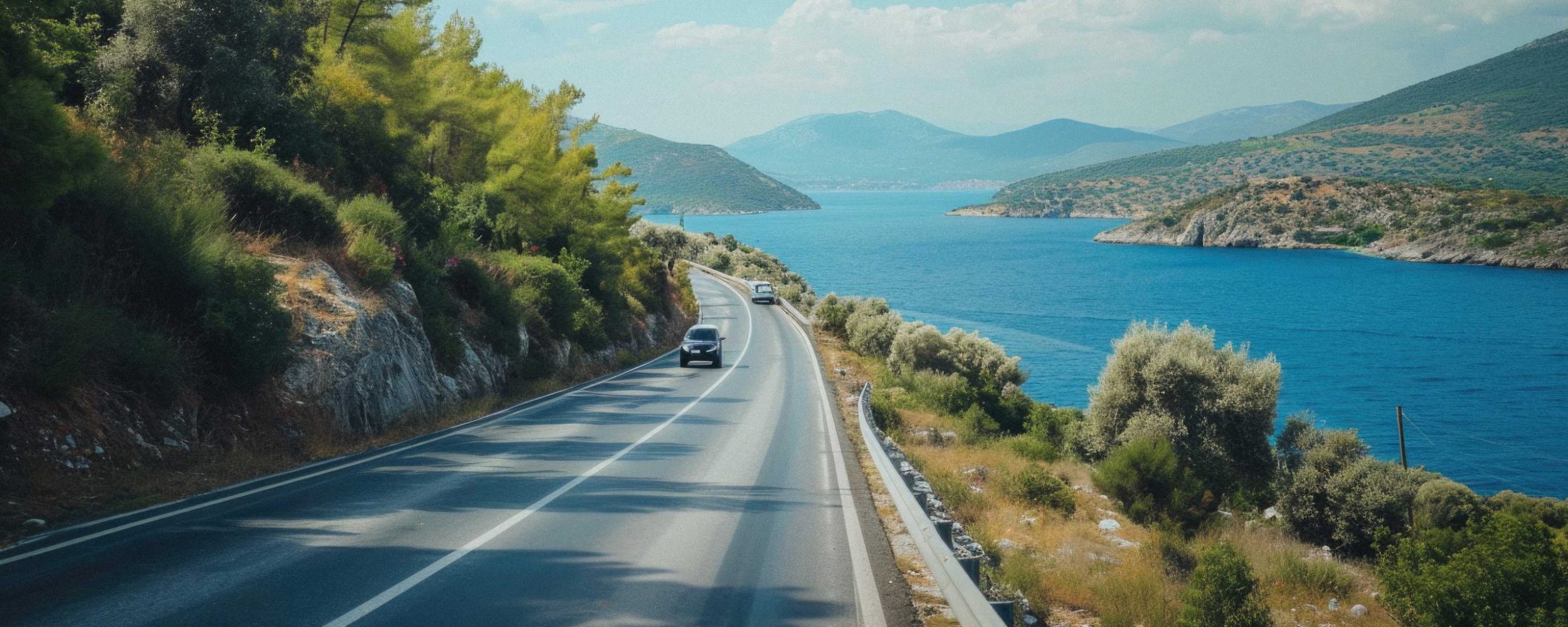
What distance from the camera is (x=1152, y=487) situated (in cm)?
1634

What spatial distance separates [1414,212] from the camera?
464 feet

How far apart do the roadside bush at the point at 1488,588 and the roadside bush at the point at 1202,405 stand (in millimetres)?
7767

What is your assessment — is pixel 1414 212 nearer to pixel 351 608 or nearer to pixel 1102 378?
pixel 1102 378

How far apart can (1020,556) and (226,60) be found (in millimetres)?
20084

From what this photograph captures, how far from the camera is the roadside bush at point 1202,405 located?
62.7 ft

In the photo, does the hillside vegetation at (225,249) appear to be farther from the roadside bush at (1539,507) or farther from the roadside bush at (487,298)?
the roadside bush at (1539,507)

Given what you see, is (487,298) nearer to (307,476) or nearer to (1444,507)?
(307,476)

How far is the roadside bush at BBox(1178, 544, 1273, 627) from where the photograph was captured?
8.02m

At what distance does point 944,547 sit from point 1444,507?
18357 mm

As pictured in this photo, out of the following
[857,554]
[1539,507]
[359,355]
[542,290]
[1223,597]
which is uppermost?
[542,290]

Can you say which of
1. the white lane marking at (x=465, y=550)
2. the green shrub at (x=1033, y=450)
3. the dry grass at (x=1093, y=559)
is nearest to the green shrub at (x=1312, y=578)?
the dry grass at (x=1093, y=559)

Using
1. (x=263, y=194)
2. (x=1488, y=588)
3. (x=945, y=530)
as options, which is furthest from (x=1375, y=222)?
(x=945, y=530)

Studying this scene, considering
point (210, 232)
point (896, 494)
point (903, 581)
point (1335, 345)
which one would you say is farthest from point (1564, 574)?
point (1335, 345)

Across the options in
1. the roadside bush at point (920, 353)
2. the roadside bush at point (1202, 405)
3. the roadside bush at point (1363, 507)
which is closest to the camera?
the roadside bush at point (1363, 507)
